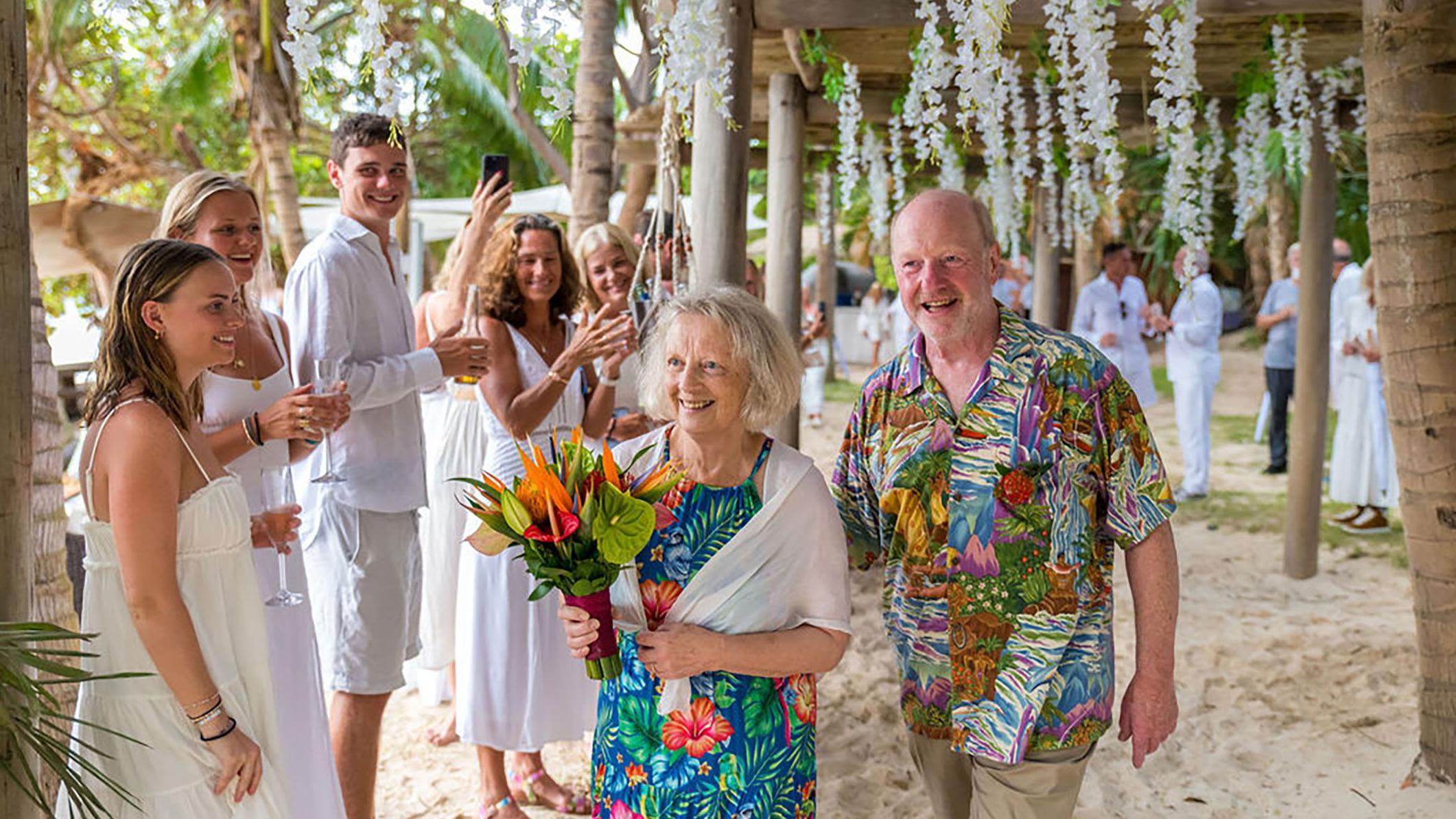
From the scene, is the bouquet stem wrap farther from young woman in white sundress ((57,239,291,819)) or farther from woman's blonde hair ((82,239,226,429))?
woman's blonde hair ((82,239,226,429))

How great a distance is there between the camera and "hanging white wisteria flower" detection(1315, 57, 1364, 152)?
6539 mm

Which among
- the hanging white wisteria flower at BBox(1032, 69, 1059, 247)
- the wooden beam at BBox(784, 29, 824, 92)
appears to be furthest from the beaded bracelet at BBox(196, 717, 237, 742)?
the hanging white wisteria flower at BBox(1032, 69, 1059, 247)

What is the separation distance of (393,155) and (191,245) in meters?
1.05

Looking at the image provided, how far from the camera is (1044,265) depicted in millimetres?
10773

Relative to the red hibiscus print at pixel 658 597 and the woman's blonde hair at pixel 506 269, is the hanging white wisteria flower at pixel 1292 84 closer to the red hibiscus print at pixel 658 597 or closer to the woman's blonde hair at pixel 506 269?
the woman's blonde hair at pixel 506 269

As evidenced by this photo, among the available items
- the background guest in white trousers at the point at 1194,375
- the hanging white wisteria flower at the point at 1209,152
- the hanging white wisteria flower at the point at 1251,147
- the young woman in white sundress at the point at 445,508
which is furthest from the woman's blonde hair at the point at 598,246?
the background guest in white trousers at the point at 1194,375

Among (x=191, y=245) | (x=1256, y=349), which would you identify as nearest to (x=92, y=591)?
(x=191, y=245)

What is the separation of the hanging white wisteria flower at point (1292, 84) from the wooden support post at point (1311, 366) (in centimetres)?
13

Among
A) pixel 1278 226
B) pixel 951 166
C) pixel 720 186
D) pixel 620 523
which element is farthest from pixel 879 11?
pixel 1278 226

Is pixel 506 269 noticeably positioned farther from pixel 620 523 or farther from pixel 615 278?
pixel 620 523

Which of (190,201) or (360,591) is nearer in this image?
(190,201)

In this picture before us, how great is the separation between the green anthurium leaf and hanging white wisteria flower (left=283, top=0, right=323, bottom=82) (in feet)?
4.55

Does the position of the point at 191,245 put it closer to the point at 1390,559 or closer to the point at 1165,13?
the point at 1165,13

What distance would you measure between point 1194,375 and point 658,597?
828cm
